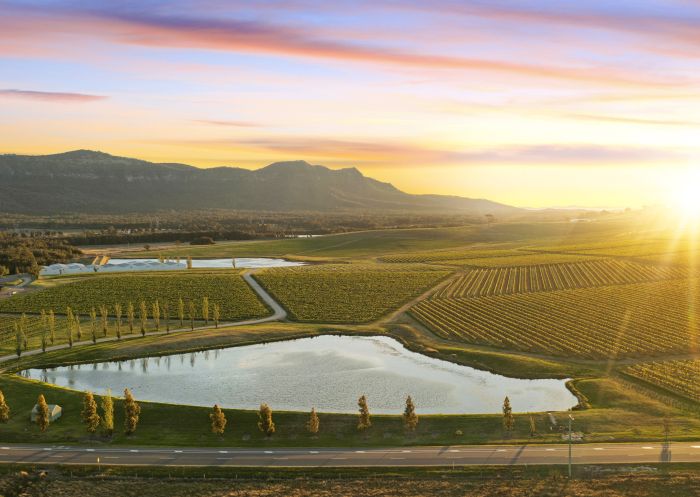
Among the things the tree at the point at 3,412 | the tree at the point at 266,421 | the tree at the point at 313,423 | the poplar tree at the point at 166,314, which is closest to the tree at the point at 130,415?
the tree at the point at 266,421

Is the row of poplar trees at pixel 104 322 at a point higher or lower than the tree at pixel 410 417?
higher

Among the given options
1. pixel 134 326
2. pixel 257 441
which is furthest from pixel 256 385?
pixel 134 326

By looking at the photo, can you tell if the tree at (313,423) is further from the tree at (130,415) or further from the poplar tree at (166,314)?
the poplar tree at (166,314)

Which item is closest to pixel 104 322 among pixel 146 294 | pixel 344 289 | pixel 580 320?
pixel 146 294

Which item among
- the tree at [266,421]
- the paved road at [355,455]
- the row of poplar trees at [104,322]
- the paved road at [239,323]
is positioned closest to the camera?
the paved road at [355,455]

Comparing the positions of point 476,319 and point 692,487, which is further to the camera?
point 476,319

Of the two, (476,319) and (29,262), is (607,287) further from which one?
(29,262)
